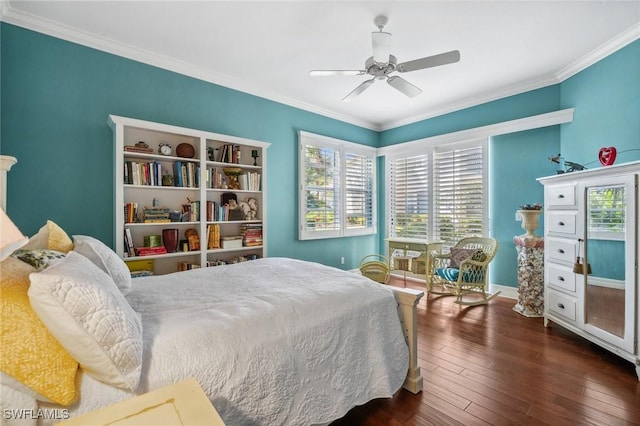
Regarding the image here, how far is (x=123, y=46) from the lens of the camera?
2.87m

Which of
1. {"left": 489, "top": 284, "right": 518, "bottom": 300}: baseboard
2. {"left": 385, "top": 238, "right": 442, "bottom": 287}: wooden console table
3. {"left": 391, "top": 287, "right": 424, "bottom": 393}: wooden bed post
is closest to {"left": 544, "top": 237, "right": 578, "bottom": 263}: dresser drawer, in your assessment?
{"left": 489, "top": 284, "right": 518, "bottom": 300}: baseboard

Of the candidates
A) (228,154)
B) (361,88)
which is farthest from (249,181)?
(361,88)

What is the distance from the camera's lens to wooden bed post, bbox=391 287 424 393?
192 centimetres

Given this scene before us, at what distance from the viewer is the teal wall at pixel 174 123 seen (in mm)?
2475

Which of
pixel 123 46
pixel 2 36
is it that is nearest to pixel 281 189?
pixel 123 46

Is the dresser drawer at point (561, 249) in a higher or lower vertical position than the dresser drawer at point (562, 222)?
lower

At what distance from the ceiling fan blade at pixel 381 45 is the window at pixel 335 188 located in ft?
6.61

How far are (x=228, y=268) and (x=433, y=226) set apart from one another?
3516 millimetres

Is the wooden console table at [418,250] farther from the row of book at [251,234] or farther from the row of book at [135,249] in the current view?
the row of book at [135,249]

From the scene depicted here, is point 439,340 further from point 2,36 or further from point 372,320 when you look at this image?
point 2,36

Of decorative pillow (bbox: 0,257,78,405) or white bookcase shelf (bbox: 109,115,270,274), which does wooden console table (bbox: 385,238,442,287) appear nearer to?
white bookcase shelf (bbox: 109,115,270,274)

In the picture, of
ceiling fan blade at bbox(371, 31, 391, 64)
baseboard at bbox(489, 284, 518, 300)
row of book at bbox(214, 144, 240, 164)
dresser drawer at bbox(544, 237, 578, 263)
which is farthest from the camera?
baseboard at bbox(489, 284, 518, 300)

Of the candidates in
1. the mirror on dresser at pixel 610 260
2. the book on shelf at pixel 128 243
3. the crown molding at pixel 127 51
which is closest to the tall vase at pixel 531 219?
the mirror on dresser at pixel 610 260

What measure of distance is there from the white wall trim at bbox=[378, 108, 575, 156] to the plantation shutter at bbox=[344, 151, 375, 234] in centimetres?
52
